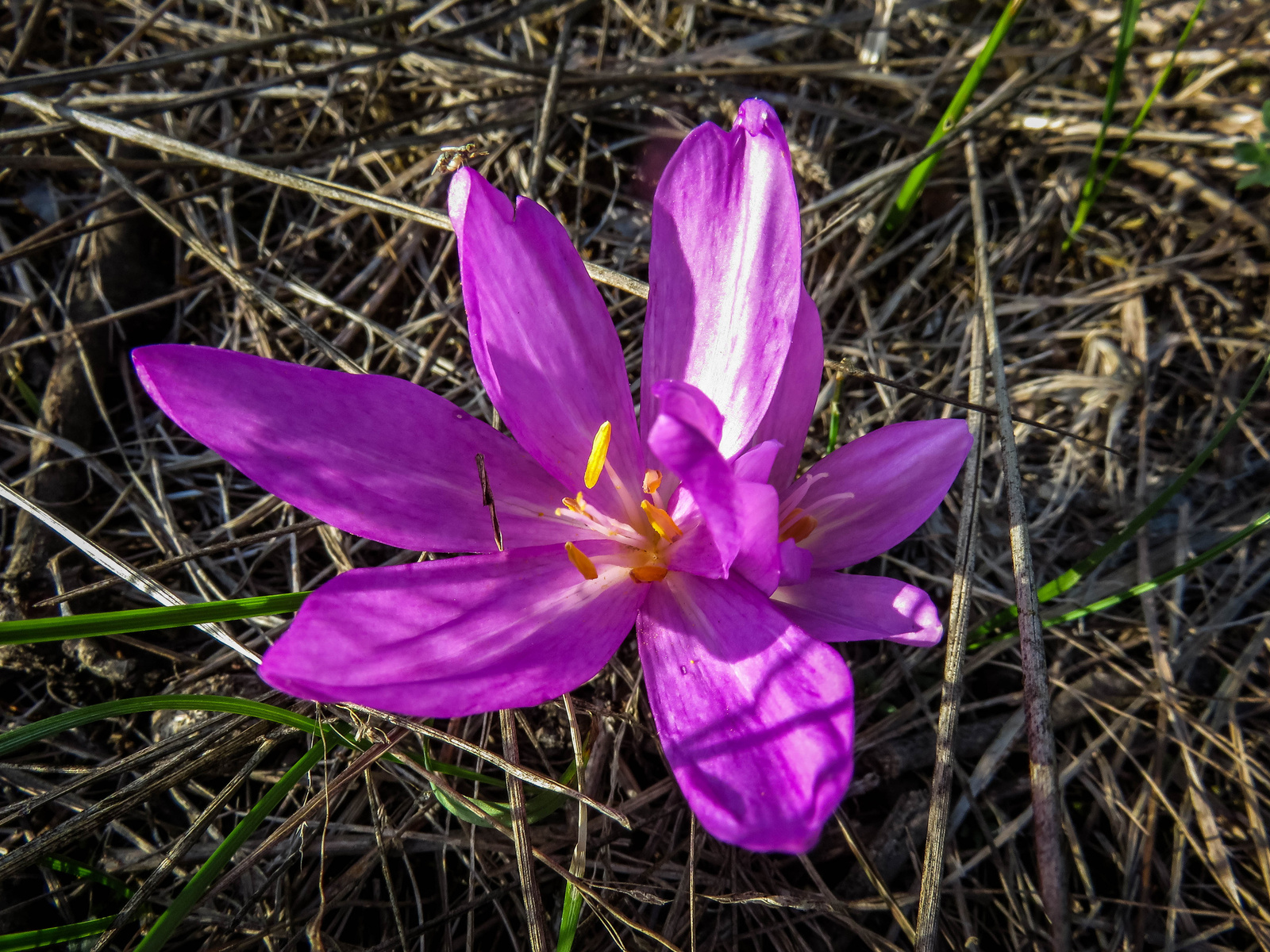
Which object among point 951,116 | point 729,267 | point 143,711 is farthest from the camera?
point 951,116

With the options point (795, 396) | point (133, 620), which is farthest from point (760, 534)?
point (133, 620)

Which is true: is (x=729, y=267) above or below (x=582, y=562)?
above

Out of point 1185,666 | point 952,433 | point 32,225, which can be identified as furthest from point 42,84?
point 1185,666

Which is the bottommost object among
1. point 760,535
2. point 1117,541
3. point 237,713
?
point 237,713

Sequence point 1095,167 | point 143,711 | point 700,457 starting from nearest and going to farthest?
point 700,457, point 143,711, point 1095,167

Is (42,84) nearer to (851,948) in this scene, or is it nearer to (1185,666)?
(851,948)

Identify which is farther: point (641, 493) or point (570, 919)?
point (641, 493)

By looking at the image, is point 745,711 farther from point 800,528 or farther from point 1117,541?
point 1117,541

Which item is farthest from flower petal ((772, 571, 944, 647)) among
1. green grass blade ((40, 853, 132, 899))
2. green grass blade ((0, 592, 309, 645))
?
green grass blade ((40, 853, 132, 899))
